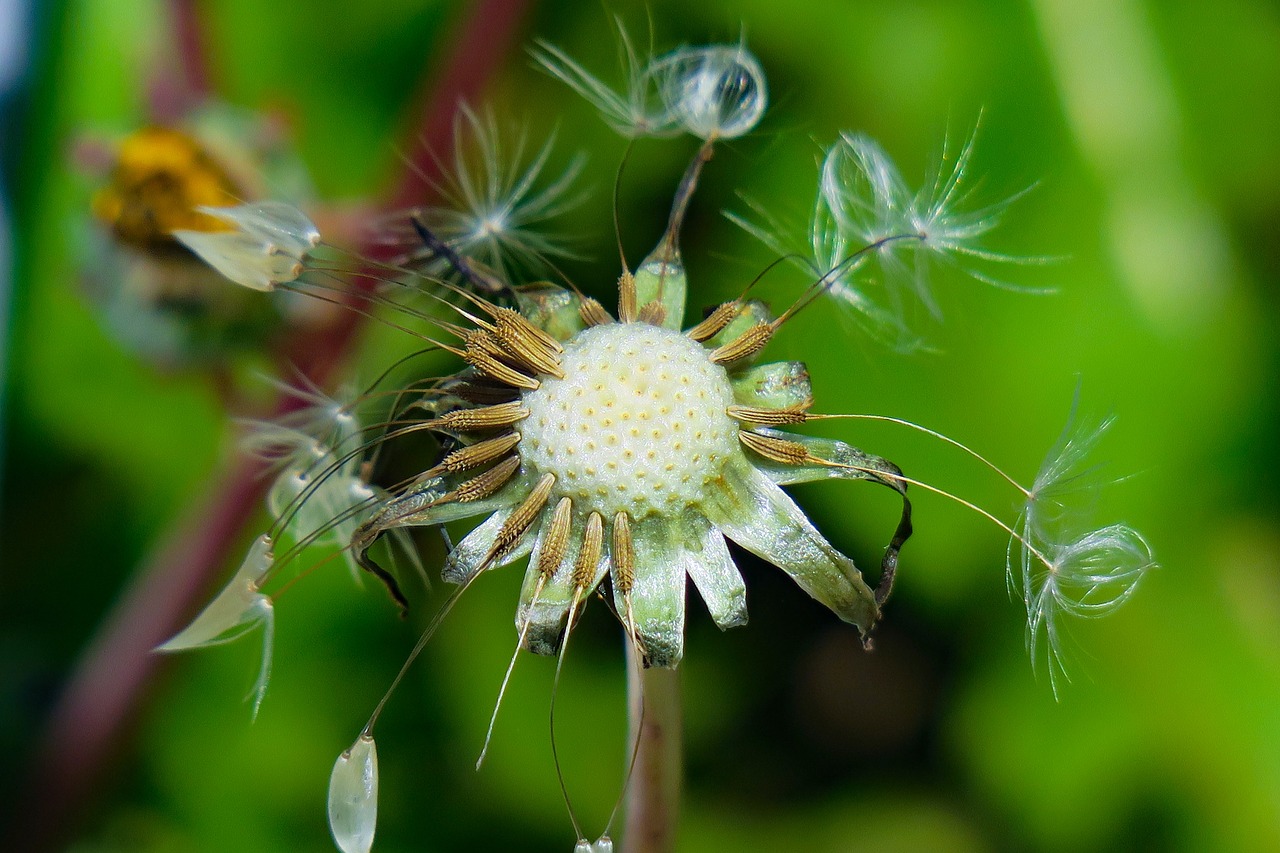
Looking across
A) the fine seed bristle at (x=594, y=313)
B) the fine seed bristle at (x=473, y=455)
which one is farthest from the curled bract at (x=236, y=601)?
the fine seed bristle at (x=594, y=313)

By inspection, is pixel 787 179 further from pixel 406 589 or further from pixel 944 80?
pixel 406 589

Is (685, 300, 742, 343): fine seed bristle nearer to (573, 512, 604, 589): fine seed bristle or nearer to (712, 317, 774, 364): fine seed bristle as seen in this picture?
(712, 317, 774, 364): fine seed bristle

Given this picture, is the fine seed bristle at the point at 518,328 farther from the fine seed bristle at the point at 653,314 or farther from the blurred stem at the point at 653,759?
the blurred stem at the point at 653,759

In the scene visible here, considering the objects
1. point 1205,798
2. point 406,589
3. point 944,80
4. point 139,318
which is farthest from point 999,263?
point 139,318

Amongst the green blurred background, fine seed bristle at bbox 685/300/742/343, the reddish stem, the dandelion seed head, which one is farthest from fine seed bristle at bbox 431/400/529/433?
the reddish stem

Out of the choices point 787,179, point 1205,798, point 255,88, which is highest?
point 255,88

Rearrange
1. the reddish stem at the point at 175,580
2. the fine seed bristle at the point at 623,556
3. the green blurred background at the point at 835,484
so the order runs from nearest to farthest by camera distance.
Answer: the fine seed bristle at the point at 623,556 < the green blurred background at the point at 835,484 < the reddish stem at the point at 175,580
